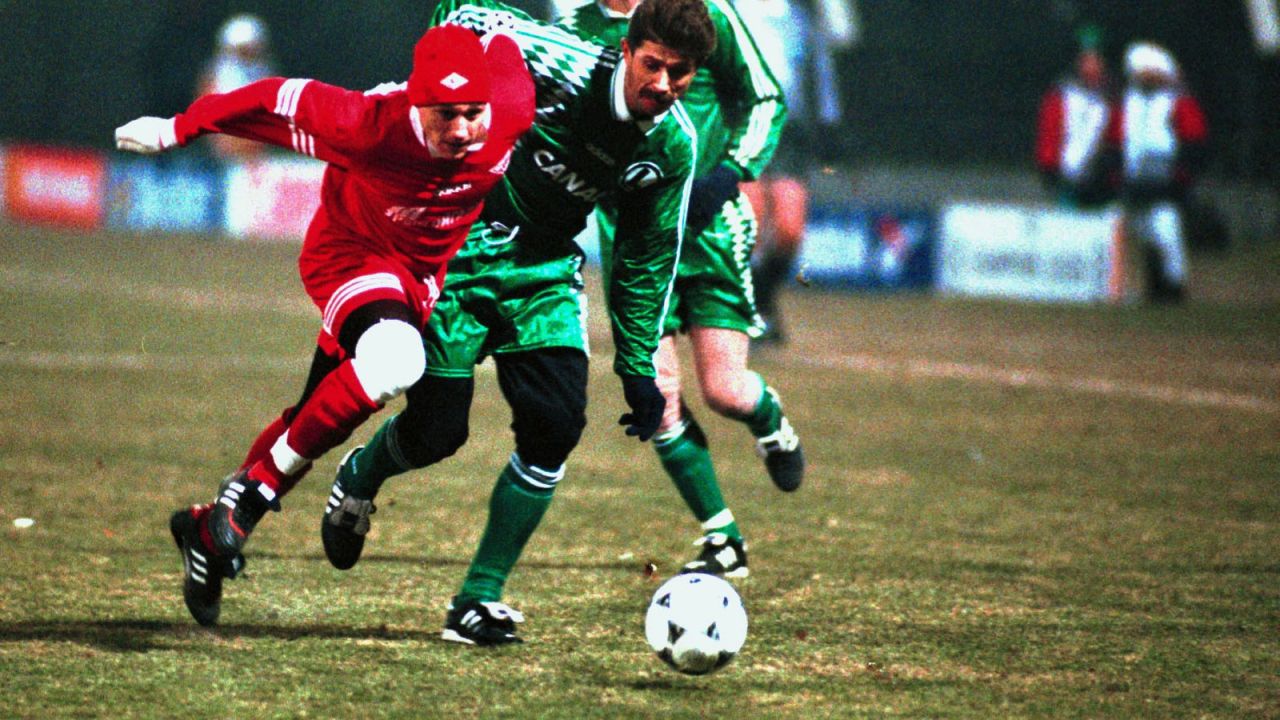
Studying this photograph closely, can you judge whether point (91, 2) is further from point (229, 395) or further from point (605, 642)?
point (605, 642)

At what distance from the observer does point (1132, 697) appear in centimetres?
423

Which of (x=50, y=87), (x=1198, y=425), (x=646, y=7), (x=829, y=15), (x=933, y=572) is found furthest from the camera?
(x=50, y=87)

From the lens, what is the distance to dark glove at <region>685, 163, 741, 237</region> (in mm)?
5844

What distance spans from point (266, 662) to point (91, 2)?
24.4m

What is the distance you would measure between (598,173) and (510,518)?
3.07 feet

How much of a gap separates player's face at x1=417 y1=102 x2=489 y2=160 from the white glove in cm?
62

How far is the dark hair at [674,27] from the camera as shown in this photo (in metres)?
4.46

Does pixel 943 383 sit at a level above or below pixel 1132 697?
below

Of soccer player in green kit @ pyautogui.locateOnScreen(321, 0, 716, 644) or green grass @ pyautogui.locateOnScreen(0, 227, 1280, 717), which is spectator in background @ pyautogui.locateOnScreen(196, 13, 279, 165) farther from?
soccer player in green kit @ pyautogui.locateOnScreen(321, 0, 716, 644)

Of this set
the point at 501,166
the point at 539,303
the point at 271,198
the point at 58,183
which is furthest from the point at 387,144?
the point at 58,183

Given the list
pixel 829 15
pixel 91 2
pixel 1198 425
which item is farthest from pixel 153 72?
pixel 1198 425

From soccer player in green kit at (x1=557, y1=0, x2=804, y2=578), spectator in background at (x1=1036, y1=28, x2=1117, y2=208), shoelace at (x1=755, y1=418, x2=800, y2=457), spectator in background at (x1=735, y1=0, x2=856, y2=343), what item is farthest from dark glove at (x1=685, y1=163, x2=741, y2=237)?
spectator in background at (x1=1036, y1=28, x2=1117, y2=208)

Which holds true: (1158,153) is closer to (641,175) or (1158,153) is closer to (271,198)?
(271,198)

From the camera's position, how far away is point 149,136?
4.56m
